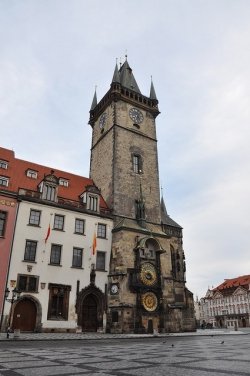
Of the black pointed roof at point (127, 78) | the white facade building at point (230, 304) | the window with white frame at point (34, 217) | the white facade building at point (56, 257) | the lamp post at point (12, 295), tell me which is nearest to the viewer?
the lamp post at point (12, 295)

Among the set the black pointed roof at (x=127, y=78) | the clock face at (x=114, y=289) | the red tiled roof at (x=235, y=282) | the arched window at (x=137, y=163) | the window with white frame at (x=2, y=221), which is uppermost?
the black pointed roof at (x=127, y=78)

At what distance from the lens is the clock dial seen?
30.7 meters

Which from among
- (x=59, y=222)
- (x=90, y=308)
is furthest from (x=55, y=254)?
(x=90, y=308)

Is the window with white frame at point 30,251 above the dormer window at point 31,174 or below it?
below

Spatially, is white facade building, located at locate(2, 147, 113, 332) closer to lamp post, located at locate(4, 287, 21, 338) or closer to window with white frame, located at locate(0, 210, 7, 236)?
lamp post, located at locate(4, 287, 21, 338)

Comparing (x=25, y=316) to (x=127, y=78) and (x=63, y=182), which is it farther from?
(x=127, y=78)

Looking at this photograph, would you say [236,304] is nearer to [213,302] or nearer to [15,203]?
[213,302]

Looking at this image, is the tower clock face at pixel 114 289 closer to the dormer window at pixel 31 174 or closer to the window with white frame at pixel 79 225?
the window with white frame at pixel 79 225

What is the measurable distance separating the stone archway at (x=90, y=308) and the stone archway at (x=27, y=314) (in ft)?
12.1

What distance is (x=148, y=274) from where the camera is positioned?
105 feet

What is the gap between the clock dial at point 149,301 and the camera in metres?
30.7

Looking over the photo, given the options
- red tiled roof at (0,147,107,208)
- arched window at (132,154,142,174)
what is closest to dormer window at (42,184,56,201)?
red tiled roof at (0,147,107,208)

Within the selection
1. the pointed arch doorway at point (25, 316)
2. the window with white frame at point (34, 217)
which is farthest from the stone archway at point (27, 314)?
the window with white frame at point (34, 217)

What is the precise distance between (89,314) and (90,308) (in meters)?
0.53
